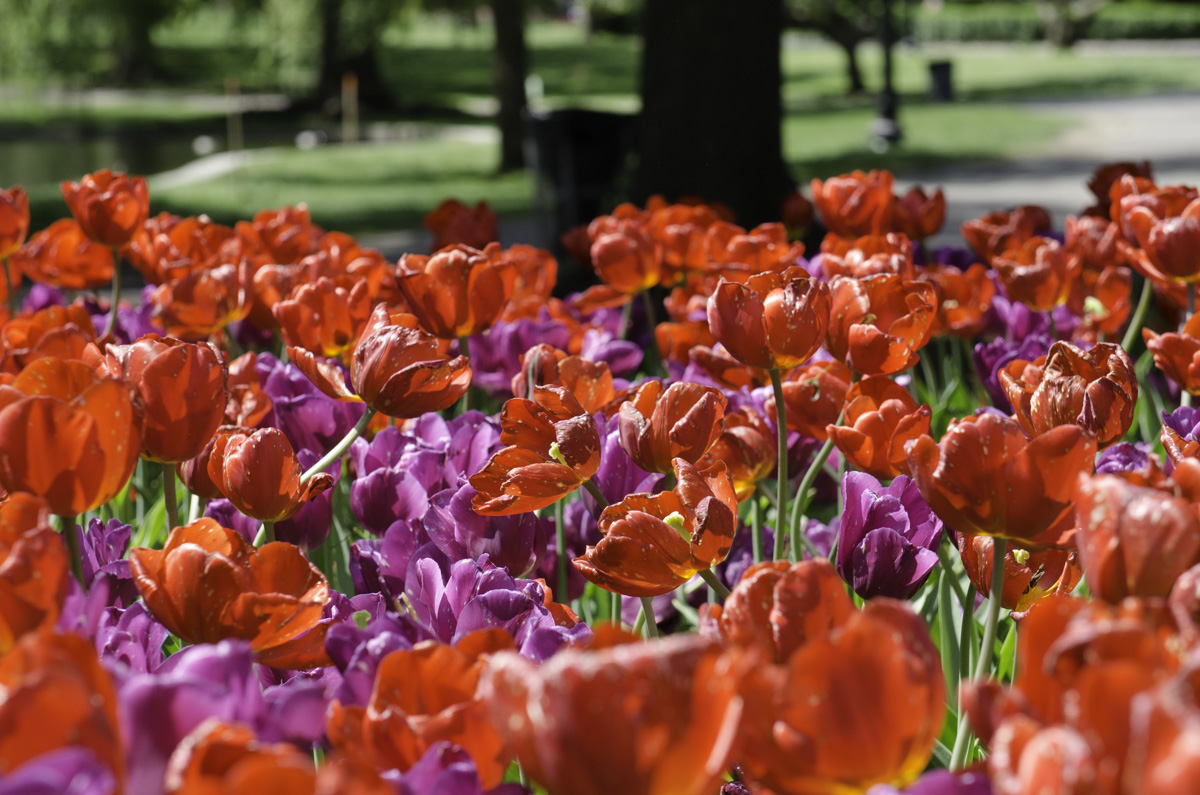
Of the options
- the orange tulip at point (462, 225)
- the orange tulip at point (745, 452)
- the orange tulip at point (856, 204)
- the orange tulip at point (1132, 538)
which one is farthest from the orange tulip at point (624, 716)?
the orange tulip at point (462, 225)

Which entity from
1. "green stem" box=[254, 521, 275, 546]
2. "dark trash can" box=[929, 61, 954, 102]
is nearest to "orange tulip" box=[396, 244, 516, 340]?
"green stem" box=[254, 521, 275, 546]

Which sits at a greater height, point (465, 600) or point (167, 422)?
point (167, 422)

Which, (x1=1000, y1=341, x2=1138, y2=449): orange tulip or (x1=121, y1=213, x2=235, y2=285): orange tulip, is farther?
(x1=121, y1=213, x2=235, y2=285): orange tulip

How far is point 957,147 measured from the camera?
16.3 meters

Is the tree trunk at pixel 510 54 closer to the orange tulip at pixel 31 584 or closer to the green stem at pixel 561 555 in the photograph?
the green stem at pixel 561 555

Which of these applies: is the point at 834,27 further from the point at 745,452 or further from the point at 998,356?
the point at 745,452

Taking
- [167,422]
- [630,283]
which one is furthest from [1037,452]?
[630,283]

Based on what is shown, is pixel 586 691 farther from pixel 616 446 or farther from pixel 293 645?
pixel 616 446

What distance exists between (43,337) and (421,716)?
33.4 inches

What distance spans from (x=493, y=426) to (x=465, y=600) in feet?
1.71

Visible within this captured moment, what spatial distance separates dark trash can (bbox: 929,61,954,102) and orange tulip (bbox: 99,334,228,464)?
24048mm

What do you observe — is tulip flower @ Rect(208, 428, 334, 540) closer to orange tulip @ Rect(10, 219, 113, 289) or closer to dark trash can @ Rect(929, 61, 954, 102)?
orange tulip @ Rect(10, 219, 113, 289)

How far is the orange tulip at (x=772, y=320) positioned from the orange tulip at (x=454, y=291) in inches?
18.0

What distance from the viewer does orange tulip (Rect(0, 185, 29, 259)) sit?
2215mm
